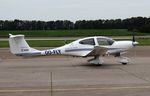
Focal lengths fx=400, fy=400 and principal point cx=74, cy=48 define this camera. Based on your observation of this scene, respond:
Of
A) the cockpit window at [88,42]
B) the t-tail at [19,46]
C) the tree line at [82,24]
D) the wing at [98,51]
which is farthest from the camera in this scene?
the tree line at [82,24]

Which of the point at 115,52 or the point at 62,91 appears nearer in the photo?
the point at 62,91

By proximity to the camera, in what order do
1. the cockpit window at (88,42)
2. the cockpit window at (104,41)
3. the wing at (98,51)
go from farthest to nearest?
the cockpit window at (88,42)
the cockpit window at (104,41)
the wing at (98,51)

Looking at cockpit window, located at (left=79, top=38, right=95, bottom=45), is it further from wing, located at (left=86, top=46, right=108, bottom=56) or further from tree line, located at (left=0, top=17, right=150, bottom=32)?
tree line, located at (left=0, top=17, right=150, bottom=32)

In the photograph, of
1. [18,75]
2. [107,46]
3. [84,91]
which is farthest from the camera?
[107,46]

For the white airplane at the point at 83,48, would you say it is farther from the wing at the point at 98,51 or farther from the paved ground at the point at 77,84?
the paved ground at the point at 77,84

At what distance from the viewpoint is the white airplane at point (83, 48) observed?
23.2 metres

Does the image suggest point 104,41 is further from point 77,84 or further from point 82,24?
point 82,24

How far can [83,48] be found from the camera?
78.5ft

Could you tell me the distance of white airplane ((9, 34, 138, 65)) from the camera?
23.2 meters

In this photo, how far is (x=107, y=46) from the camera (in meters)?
23.9

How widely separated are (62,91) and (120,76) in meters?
5.06

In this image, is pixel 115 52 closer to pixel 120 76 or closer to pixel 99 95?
pixel 120 76

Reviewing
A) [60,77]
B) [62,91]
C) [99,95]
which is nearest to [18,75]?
[60,77]

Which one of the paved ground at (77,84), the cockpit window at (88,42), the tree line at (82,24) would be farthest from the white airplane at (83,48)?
the tree line at (82,24)
